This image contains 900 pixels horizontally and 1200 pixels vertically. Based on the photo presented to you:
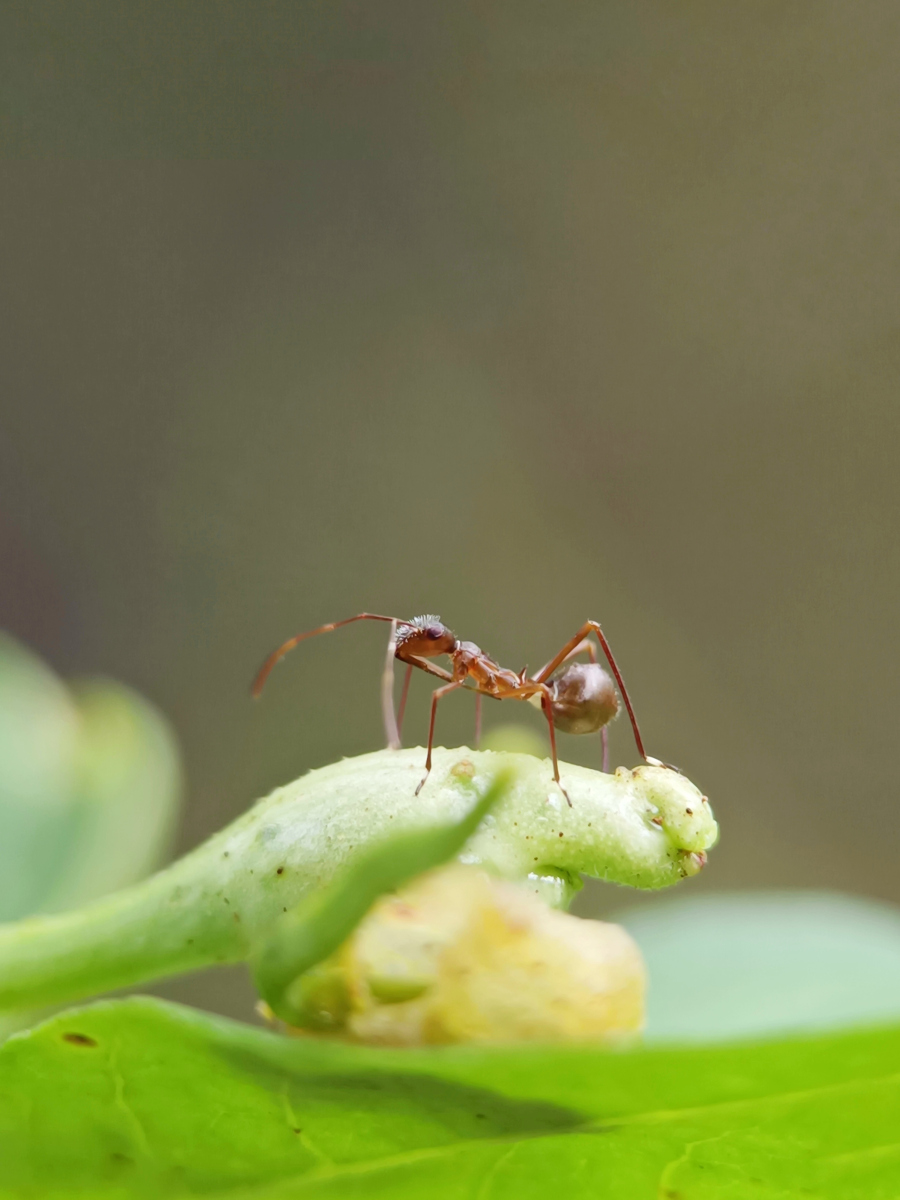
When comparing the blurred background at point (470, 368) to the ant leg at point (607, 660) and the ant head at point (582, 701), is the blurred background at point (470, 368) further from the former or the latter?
the ant head at point (582, 701)

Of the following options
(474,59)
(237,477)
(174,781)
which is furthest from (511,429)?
(174,781)

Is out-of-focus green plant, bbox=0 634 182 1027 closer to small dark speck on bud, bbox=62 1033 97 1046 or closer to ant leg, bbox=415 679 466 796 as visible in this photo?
ant leg, bbox=415 679 466 796

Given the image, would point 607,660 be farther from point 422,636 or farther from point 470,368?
point 470,368

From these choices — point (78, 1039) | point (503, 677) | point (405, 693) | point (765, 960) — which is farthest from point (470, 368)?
point (78, 1039)

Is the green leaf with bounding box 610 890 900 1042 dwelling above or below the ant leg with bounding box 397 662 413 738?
below

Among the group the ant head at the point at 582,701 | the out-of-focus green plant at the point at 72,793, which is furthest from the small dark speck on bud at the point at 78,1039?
the ant head at the point at 582,701

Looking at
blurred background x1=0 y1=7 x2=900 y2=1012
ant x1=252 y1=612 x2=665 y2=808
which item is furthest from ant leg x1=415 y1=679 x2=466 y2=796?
blurred background x1=0 y1=7 x2=900 y2=1012

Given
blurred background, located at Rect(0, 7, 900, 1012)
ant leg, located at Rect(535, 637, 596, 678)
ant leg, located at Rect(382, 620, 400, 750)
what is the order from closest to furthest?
ant leg, located at Rect(382, 620, 400, 750)
ant leg, located at Rect(535, 637, 596, 678)
blurred background, located at Rect(0, 7, 900, 1012)
